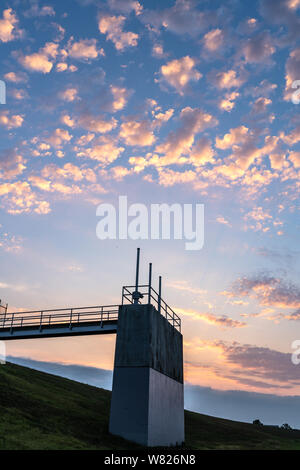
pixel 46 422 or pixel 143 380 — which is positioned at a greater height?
pixel 143 380

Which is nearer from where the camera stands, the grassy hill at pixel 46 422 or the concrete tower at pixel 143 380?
the grassy hill at pixel 46 422

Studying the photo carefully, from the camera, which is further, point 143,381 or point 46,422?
point 46,422

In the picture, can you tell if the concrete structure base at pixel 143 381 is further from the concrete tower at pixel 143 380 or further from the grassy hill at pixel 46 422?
the grassy hill at pixel 46 422

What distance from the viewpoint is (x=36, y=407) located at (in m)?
30.4

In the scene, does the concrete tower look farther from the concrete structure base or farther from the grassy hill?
the grassy hill

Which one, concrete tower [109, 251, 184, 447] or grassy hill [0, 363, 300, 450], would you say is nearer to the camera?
grassy hill [0, 363, 300, 450]

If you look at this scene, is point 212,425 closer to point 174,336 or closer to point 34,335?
point 174,336

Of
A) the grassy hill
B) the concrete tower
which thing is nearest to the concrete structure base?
the concrete tower

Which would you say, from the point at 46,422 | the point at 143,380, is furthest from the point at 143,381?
the point at 46,422

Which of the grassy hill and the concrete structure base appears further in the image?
the concrete structure base

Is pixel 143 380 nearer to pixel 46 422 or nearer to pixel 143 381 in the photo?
pixel 143 381

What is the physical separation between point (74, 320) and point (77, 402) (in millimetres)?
13047

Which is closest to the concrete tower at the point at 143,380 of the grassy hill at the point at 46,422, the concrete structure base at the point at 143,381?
the concrete structure base at the point at 143,381
